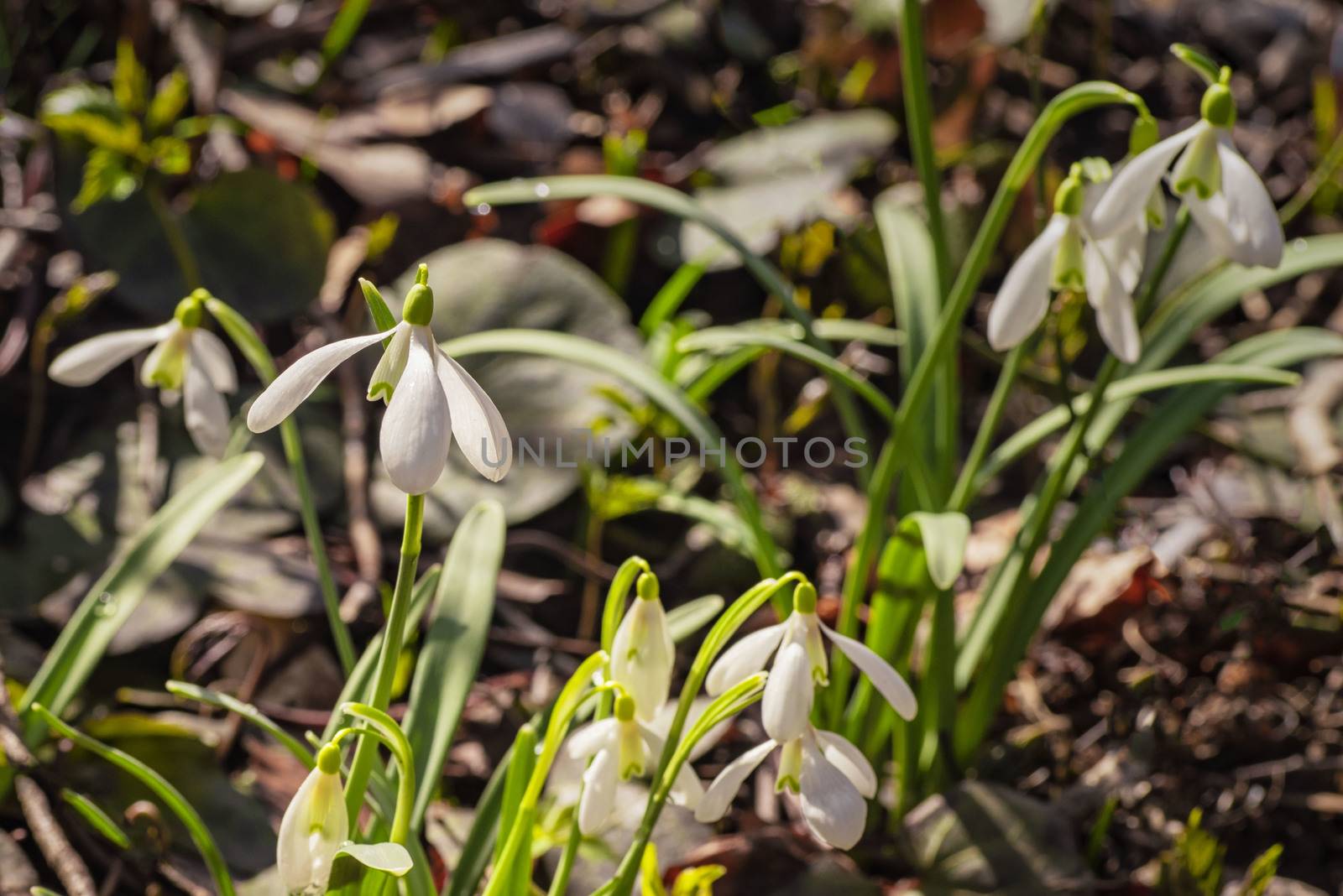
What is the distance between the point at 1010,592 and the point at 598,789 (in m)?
0.60

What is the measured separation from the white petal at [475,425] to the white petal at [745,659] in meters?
0.29


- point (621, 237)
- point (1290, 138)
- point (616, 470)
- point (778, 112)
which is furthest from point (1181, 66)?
point (616, 470)

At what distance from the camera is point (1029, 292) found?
1.00 meters

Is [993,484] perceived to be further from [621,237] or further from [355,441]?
[355,441]

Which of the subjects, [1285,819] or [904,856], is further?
[1285,819]

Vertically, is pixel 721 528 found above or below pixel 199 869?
above

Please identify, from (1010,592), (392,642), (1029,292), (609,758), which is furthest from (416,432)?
(1010,592)

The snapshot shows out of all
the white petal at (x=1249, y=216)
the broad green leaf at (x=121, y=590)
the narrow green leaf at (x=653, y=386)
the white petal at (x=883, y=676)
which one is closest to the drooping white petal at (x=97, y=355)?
the broad green leaf at (x=121, y=590)

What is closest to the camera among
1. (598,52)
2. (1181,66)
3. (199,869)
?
(199,869)

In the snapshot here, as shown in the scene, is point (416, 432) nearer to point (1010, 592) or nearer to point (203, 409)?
point (203, 409)

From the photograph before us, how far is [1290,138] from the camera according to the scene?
2.48 m

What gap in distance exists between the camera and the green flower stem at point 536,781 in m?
0.87

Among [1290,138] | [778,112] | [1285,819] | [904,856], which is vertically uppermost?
[778,112]

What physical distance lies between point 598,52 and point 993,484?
1.19m
